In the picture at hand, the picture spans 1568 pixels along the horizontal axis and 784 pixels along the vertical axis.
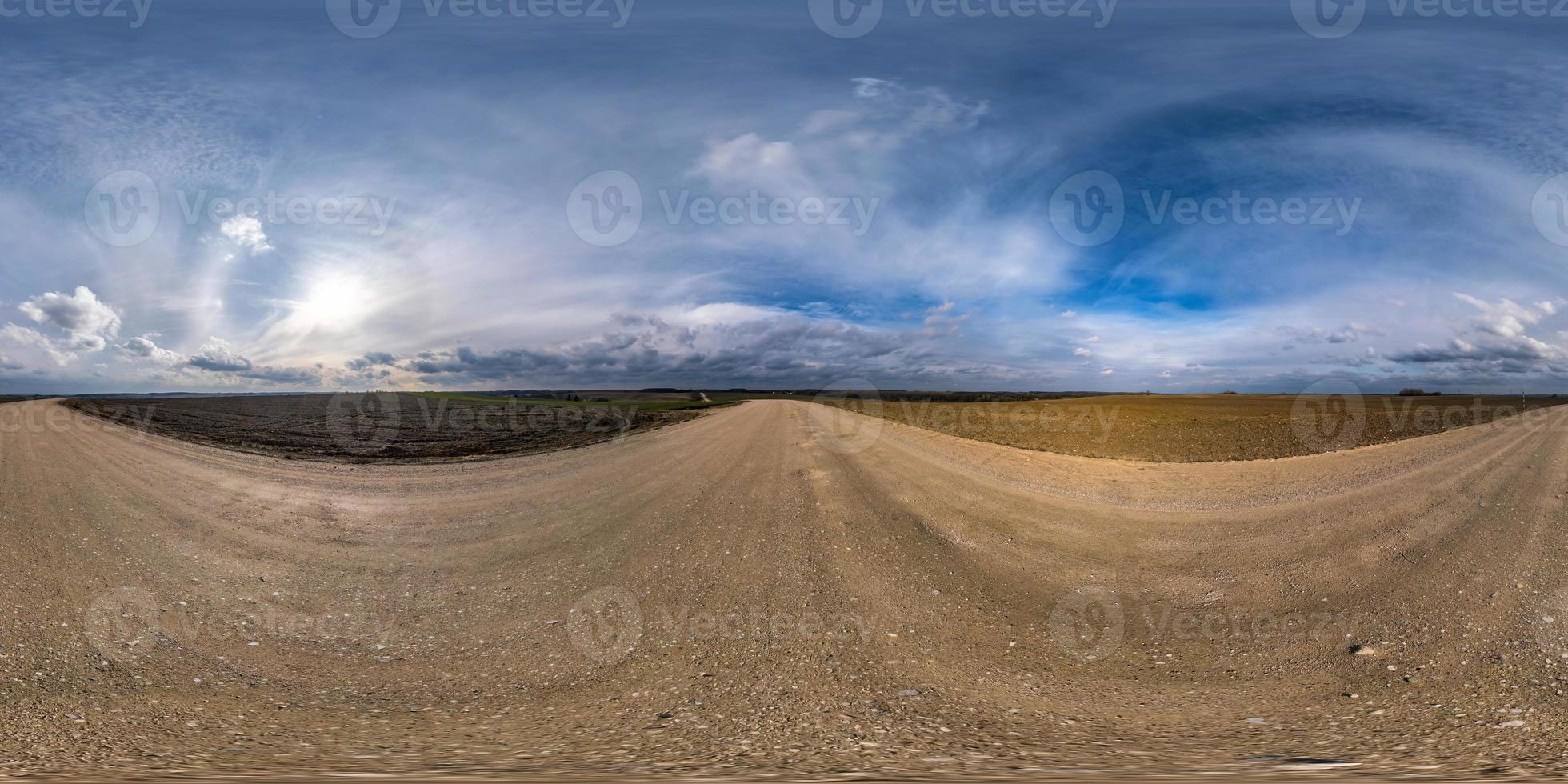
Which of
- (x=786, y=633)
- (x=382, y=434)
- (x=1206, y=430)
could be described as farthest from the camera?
(x=382, y=434)

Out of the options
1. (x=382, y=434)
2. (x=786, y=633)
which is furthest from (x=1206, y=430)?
(x=382, y=434)

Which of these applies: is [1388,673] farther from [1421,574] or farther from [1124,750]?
[1421,574]

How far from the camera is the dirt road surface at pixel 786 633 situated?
4.15 m

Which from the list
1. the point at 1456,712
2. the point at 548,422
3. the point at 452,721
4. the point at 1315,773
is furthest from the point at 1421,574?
the point at 548,422

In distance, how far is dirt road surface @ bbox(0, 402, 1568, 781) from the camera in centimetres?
415

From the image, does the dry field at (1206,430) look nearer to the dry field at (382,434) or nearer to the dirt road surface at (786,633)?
the dirt road surface at (786,633)

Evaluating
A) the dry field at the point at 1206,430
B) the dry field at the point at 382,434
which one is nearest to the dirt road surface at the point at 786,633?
the dry field at the point at 1206,430

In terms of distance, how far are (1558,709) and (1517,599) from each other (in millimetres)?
3136

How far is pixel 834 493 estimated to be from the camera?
12.7 m

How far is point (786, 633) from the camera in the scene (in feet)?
19.7

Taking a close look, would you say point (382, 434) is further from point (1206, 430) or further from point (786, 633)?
point (1206, 430)

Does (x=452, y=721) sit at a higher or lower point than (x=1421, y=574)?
lower

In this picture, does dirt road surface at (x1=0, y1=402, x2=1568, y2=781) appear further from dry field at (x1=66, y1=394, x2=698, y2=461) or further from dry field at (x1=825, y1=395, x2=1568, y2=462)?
dry field at (x1=66, y1=394, x2=698, y2=461)

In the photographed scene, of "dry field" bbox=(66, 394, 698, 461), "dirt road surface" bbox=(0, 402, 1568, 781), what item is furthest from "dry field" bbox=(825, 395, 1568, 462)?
"dry field" bbox=(66, 394, 698, 461)
